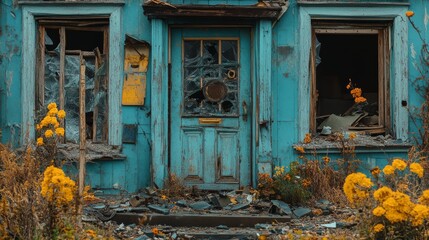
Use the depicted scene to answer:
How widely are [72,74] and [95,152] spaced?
1.21m

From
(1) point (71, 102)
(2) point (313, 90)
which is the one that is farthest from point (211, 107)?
(1) point (71, 102)

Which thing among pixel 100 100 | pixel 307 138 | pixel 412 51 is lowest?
pixel 307 138

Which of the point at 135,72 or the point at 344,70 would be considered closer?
the point at 135,72

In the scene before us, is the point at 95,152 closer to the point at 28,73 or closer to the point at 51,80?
the point at 51,80

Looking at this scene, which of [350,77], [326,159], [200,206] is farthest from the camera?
[350,77]

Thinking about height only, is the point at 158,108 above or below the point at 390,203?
above

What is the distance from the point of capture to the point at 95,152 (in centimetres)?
937

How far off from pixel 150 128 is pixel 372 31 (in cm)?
348

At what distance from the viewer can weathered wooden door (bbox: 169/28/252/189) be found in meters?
9.46

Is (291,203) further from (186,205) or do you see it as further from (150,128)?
(150,128)

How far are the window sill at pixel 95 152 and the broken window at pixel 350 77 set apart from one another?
9.22ft

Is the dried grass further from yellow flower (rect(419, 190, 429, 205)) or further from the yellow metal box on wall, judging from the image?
yellow flower (rect(419, 190, 429, 205))

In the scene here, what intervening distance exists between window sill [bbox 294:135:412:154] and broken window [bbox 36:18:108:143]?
2849 mm

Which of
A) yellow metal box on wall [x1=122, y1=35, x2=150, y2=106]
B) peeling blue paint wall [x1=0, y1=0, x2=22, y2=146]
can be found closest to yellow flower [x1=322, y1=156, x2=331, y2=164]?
yellow metal box on wall [x1=122, y1=35, x2=150, y2=106]
